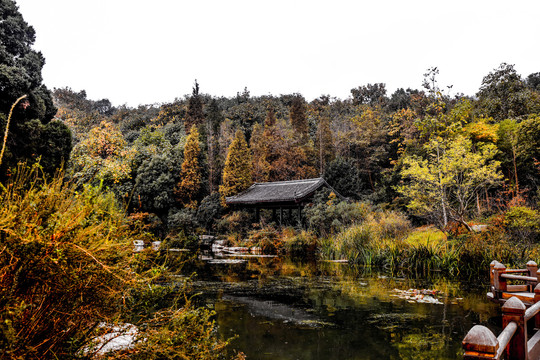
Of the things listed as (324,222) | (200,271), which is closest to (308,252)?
(324,222)

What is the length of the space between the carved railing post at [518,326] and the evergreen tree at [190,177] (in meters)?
18.5

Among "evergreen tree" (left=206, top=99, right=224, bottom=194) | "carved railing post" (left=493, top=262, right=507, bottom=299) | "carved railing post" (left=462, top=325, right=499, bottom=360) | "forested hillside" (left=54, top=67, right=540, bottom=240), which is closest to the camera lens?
"carved railing post" (left=462, top=325, right=499, bottom=360)

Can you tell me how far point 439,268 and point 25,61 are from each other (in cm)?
1208

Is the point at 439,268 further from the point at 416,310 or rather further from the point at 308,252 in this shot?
the point at 308,252

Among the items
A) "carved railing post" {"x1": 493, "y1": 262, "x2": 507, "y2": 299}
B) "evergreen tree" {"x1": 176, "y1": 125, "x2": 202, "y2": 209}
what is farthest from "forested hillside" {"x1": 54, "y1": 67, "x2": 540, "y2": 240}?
"carved railing post" {"x1": 493, "y1": 262, "x2": 507, "y2": 299}

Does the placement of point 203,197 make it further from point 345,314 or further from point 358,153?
point 345,314

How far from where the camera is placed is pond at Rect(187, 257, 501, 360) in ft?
12.7

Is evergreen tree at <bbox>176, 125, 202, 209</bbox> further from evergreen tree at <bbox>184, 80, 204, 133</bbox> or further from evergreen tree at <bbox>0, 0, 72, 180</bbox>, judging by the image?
evergreen tree at <bbox>0, 0, 72, 180</bbox>

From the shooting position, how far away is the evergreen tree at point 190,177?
2008cm

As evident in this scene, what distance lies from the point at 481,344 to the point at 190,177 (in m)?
19.6

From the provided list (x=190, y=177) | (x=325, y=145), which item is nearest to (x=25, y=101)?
→ (x=190, y=177)

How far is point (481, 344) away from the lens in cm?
155

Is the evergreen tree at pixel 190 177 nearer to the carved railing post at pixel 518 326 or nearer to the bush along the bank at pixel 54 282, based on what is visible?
the bush along the bank at pixel 54 282

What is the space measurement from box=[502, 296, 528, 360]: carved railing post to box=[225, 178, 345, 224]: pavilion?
42.9 feet
